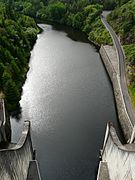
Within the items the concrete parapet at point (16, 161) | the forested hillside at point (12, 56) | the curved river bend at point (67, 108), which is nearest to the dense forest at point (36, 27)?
the forested hillside at point (12, 56)

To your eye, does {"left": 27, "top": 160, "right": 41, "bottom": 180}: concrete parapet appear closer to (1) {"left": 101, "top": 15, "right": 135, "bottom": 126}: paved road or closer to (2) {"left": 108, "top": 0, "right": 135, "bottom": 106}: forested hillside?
(1) {"left": 101, "top": 15, "right": 135, "bottom": 126}: paved road

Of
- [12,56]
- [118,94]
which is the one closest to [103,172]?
[118,94]

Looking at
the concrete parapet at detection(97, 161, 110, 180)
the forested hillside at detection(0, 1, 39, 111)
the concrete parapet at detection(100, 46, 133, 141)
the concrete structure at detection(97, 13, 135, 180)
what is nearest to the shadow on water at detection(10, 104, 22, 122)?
the forested hillside at detection(0, 1, 39, 111)

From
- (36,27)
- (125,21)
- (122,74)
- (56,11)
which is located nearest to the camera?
(122,74)

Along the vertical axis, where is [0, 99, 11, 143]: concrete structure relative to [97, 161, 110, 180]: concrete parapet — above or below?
above

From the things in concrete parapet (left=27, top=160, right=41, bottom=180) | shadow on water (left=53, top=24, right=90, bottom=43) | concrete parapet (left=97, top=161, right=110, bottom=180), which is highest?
shadow on water (left=53, top=24, right=90, bottom=43)

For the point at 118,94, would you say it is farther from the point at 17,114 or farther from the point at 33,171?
the point at 33,171
